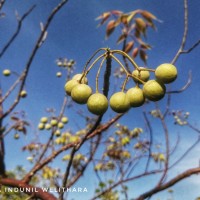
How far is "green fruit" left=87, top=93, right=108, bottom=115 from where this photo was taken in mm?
1770

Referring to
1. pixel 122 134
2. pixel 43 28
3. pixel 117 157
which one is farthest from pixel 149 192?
pixel 122 134

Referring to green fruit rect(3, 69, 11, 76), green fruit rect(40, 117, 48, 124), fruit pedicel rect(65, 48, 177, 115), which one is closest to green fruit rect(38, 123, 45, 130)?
green fruit rect(40, 117, 48, 124)

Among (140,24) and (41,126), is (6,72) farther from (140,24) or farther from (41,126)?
(140,24)

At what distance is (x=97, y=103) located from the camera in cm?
177

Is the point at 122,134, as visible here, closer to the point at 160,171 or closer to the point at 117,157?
the point at 117,157

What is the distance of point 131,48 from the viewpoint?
4.14 metres

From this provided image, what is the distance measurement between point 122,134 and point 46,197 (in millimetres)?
4979

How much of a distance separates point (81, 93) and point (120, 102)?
8.4 inches

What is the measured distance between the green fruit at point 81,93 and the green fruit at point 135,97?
0.22 m

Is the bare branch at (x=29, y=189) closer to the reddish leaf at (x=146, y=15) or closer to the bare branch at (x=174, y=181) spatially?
the bare branch at (x=174, y=181)

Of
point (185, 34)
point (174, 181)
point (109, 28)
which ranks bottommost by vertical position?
point (174, 181)

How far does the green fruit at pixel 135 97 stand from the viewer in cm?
177

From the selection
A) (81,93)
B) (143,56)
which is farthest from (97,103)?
(143,56)

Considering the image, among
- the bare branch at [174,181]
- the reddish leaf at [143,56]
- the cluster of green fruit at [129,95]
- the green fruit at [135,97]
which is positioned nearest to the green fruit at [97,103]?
the cluster of green fruit at [129,95]
